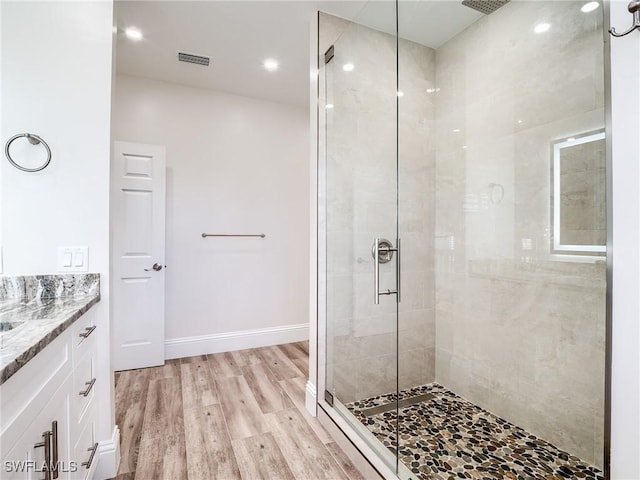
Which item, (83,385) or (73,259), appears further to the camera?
(73,259)

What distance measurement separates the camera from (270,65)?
286 cm

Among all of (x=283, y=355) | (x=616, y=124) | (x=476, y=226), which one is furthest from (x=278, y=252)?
(x=616, y=124)

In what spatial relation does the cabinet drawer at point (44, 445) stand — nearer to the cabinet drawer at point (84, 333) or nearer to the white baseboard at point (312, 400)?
the cabinet drawer at point (84, 333)

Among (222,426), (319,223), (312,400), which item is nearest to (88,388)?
(222,426)

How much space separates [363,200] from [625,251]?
1.42 metres

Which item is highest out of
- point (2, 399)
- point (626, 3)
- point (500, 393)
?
point (626, 3)

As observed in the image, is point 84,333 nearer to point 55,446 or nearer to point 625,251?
point 55,446

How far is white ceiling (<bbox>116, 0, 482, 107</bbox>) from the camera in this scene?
2092 mm

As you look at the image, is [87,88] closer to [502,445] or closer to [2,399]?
[2,399]

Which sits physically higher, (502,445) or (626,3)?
(626,3)

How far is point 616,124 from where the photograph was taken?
0.89 m

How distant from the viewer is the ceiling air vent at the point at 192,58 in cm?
268

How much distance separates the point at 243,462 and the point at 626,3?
2.37 m

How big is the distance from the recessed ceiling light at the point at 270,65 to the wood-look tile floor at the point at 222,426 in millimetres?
2771
